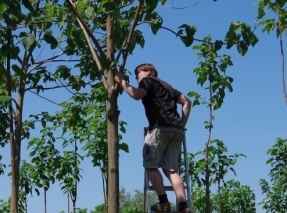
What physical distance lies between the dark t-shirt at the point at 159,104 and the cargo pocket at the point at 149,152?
0.22m

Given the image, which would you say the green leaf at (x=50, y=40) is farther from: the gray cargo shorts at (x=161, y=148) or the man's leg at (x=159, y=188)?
the man's leg at (x=159, y=188)

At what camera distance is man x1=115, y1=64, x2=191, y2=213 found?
6.75 metres

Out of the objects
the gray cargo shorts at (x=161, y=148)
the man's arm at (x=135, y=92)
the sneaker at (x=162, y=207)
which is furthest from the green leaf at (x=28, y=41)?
the sneaker at (x=162, y=207)

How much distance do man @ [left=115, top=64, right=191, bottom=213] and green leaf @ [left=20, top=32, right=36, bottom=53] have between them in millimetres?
1124

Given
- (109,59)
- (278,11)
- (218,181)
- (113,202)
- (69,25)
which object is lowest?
(113,202)

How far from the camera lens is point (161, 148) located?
680 cm

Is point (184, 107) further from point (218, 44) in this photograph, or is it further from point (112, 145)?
point (112, 145)

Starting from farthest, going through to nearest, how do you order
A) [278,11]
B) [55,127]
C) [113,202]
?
[55,127], [278,11], [113,202]

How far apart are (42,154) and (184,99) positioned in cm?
752

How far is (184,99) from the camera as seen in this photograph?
7.08 meters

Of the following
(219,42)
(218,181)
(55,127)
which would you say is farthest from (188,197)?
(55,127)

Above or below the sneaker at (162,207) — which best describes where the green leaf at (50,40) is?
above

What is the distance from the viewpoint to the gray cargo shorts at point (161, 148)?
6.76 meters

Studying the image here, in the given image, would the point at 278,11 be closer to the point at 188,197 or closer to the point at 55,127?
the point at 188,197
